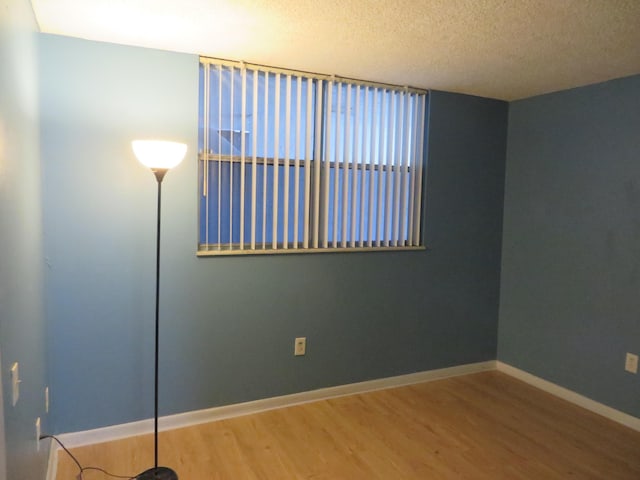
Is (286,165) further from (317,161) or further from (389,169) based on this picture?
(389,169)

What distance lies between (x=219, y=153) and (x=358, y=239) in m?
1.10

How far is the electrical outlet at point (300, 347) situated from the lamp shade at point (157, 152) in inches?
57.3

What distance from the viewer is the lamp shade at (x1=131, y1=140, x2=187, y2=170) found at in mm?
1878

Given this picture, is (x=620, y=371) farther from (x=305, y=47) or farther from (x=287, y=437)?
(x=305, y=47)

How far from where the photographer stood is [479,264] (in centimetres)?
347

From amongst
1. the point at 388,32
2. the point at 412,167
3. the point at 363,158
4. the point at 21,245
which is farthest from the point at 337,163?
the point at 21,245

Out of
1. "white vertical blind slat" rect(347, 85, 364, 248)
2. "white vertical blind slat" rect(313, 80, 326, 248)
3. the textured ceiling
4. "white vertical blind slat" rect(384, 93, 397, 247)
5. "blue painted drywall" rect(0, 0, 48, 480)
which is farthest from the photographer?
"white vertical blind slat" rect(384, 93, 397, 247)

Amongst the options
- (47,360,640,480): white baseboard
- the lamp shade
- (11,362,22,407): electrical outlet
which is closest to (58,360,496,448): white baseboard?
(47,360,640,480): white baseboard

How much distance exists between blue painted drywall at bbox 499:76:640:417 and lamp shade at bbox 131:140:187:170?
260 cm

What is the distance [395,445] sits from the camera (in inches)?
96.7

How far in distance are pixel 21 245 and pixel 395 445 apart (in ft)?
6.78

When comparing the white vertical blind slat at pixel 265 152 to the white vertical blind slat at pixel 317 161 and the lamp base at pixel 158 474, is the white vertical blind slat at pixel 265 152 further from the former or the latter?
the lamp base at pixel 158 474

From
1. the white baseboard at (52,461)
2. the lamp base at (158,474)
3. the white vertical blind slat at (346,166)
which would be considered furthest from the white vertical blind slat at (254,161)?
the white baseboard at (52,461)

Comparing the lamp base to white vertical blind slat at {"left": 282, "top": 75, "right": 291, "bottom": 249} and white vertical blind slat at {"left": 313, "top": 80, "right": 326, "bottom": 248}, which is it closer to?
white vertical blind slat at {"left": 282, "top": 75, "right": 291, "bottom": 249}
